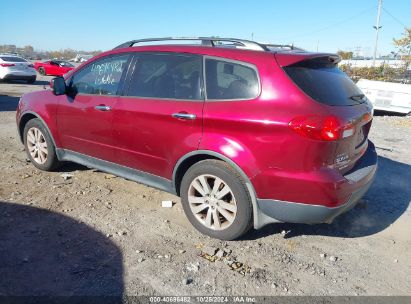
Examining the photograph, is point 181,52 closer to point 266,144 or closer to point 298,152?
point 266,144

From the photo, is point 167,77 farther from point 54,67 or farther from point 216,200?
point 54,67

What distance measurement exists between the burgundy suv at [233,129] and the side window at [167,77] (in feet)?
0.04

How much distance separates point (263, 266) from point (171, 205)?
1.51 m

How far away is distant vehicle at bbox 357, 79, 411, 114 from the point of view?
12.3 meters

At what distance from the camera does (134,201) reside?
450 cm

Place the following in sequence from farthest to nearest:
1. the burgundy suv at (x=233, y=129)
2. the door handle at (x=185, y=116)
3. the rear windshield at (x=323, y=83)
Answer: the door handle at (x=185, y=116) < the rear windshield at (x=323, y=83) < the burgundy suv at (x=233, y=129)

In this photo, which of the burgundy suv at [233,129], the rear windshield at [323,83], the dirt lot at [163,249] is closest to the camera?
the dirt lot at [163,249]

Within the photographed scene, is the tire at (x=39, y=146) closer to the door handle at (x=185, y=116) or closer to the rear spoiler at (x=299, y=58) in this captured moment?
the door handle at (x=185, y=116)

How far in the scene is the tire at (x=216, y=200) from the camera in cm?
340

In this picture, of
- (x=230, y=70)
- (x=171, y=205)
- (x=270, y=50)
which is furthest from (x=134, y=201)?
(x=270, y=50)

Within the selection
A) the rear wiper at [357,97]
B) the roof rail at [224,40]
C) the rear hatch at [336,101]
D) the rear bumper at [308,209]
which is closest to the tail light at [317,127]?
the rear hatch at [336,101]

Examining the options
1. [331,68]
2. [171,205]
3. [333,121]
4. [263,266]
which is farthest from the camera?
[171,205]

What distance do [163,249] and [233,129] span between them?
1.27 meters

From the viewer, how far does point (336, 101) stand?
130 inches
